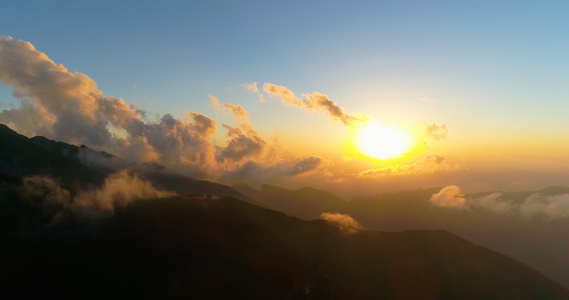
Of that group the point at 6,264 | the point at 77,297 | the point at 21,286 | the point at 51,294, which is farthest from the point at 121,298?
the point at 6,264

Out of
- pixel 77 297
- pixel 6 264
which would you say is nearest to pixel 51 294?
pixel 77 297

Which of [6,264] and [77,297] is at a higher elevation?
[6,264]

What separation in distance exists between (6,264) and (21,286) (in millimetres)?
23932

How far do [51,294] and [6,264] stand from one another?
44.4 metres

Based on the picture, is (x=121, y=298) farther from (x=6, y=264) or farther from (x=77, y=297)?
(x=6, y=264)

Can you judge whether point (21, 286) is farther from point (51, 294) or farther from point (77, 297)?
point (77, 297)

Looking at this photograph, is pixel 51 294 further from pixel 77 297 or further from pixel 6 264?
pixel 6 264

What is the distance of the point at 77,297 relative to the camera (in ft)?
635

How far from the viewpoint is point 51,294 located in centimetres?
19162

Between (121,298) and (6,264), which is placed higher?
(6,264)

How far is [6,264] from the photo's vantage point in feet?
654

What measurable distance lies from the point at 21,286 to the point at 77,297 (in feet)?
128

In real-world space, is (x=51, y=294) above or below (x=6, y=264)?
below
